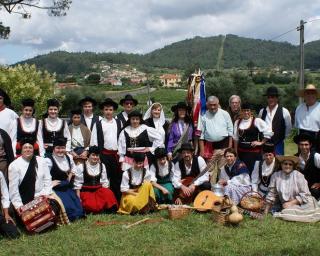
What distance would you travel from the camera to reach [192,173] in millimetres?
7273

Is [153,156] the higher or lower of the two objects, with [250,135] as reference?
lower

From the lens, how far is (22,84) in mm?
21562

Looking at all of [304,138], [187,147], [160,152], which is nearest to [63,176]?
[160,152]

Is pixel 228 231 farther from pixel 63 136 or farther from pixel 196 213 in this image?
pixel 63 136

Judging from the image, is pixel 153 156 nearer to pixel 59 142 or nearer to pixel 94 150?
pixel 94 150

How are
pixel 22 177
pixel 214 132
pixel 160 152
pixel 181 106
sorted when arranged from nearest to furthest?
pixel 22 177
pixel 160 152
pixel 214 132
pixel 181 106

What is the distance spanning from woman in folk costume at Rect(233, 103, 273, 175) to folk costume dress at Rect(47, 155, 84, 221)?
104 inches

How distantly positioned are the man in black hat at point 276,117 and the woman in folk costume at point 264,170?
0.54 m

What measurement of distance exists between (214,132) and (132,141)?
1350 mm

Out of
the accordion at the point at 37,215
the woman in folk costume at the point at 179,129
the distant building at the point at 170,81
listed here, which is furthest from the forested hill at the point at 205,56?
the accordion at the point at 37,215

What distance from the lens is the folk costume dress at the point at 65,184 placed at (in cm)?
645

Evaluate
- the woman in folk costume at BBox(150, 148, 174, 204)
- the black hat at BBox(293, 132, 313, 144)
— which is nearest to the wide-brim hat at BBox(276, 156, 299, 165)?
the black hat at BBox(293, 132, 313, 144)

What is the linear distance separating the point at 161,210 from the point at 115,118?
1744 millimetres

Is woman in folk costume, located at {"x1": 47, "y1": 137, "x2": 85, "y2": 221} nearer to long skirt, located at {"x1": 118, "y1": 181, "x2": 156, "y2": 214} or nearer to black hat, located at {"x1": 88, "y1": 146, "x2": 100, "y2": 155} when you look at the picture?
black hat, located at {"x1": 88, "y1": 146, "x2": 100, "y2": 155}
